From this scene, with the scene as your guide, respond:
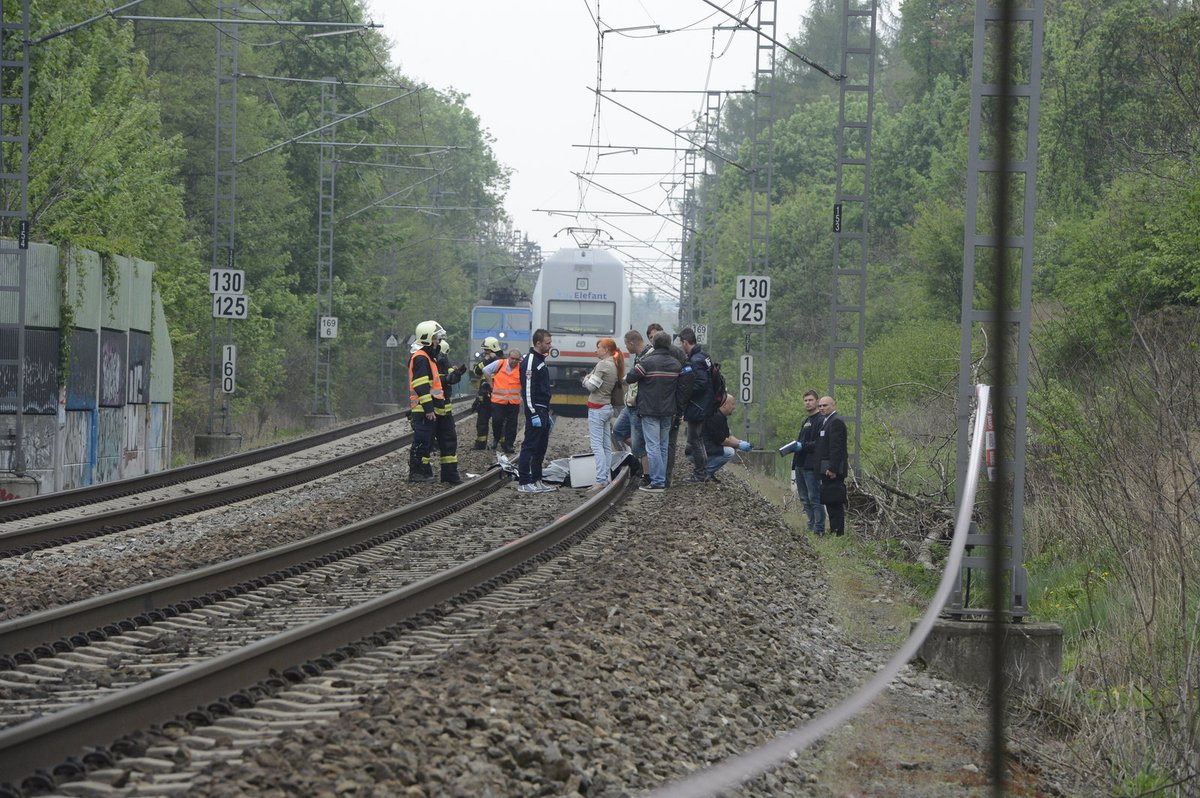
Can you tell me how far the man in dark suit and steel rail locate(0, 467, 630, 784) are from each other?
583 centimetres

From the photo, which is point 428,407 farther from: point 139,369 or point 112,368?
point 139,369

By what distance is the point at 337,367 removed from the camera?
57.5 metres

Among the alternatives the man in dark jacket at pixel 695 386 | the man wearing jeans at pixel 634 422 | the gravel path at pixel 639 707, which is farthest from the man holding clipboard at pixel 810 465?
the gravel path at pixel 639 707

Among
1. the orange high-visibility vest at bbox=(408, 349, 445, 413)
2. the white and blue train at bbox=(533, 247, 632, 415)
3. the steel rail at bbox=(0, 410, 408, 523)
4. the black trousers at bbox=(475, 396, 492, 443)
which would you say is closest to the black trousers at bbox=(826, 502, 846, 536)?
the orange high-visibility vest at bbox=(408, 349, 445, 413)

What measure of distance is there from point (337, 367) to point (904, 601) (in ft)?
153

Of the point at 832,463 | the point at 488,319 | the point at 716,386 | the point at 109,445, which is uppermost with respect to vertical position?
the point at 488,319

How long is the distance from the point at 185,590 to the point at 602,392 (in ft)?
29.2

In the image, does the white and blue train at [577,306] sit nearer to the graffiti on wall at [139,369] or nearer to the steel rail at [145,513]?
the graffiti on wall at [139,369]

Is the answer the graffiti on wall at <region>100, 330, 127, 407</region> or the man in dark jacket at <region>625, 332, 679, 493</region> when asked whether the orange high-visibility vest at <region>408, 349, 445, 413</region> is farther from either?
the graffiti on wall at <region>100, 330, 127, 407</region>

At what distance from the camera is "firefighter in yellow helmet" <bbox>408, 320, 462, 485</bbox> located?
18156 millimetres

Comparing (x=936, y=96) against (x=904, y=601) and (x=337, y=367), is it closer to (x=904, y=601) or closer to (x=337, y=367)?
(x=337, y=367)

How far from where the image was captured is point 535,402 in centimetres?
1770

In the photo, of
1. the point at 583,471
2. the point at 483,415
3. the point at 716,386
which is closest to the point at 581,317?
the point at 483,415

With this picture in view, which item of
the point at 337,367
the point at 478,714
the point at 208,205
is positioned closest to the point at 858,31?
the point at 337,367
